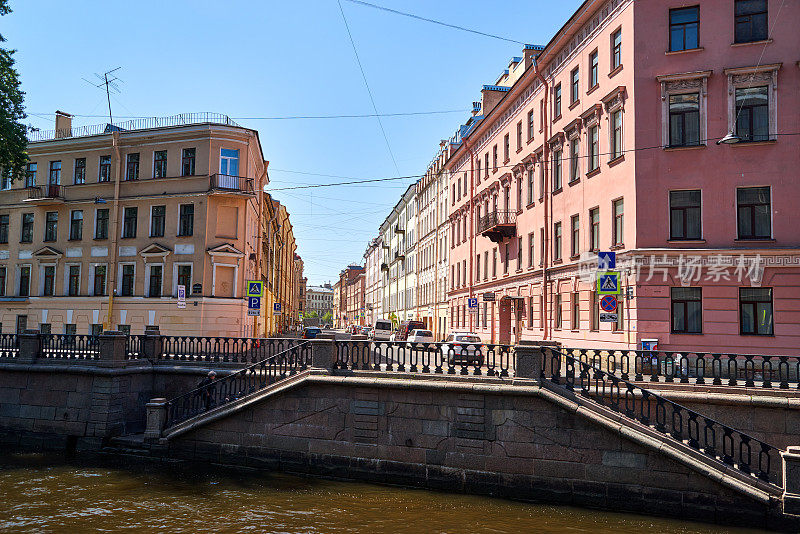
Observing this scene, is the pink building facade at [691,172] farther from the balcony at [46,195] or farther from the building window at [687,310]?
the balcony at [46,195]

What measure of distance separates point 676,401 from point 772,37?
12.8 metres

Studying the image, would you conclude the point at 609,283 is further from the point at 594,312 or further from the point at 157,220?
the point at 157,220

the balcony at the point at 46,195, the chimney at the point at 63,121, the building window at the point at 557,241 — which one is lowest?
the building window at the point at 557,241

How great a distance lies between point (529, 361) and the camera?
12672 millimetres

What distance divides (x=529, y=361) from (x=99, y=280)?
25402 millimetres

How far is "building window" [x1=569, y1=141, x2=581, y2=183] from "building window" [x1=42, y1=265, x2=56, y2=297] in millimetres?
26350

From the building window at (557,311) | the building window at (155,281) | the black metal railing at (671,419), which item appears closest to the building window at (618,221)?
the building window at (557,311)

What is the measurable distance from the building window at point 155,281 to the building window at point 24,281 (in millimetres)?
7697

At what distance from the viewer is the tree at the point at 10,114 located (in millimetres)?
20969

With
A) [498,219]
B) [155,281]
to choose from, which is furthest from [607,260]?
[155,281]

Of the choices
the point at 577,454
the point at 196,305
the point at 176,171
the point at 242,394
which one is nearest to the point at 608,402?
the point at 577,454

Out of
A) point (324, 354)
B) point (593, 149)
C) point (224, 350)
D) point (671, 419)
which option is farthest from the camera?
point (593, 149)

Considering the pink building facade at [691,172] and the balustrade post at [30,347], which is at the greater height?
the pink building facade at [691,172]

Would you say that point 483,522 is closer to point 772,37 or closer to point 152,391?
point 152,391
